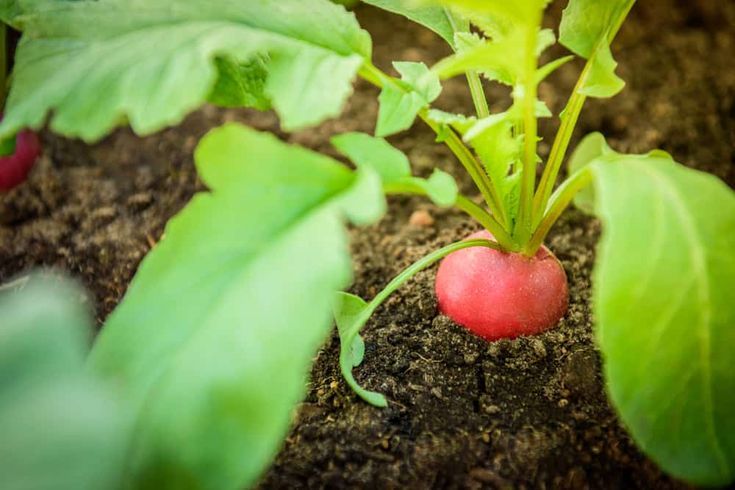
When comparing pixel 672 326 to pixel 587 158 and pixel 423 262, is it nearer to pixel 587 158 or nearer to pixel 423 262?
pixel 423 262

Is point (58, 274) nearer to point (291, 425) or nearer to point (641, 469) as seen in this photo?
point (291, 425)

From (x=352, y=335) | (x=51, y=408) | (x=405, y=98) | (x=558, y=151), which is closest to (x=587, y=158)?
(x=558, y=151)

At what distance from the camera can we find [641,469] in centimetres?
85

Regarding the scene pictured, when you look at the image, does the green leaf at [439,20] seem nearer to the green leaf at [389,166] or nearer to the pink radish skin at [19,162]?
the green leaf at [389,166]

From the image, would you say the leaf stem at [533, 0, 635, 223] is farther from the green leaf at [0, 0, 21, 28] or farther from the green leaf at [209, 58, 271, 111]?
the green leaf at [0, 0, 21, 28]

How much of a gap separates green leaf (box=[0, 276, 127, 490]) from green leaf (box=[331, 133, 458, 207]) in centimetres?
32

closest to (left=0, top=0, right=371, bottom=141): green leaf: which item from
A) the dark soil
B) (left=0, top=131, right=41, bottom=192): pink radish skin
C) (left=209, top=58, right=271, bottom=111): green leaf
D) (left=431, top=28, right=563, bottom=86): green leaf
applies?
(left=209, top=58, right=271, bottom=111): green leaf

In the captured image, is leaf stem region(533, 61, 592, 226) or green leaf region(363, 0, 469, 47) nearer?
leaf stem region(533, 61, 592, 226)

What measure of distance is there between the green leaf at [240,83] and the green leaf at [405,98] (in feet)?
0.57

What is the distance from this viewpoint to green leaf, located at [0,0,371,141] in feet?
2.43

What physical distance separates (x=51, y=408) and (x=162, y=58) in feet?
1.26

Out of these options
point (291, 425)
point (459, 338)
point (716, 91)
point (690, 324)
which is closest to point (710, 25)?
point (716, 91)

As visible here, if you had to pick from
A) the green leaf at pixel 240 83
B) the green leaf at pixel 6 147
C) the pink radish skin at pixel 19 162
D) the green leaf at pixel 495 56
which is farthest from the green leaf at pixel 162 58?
the pink radish skin at pixel 19 162

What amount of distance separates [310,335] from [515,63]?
0.39 meters
